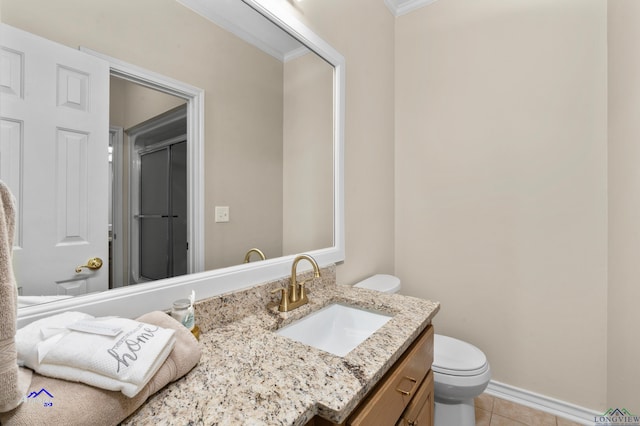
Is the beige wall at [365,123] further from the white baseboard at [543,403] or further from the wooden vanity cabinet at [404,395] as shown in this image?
the white baseboard at [543,403]

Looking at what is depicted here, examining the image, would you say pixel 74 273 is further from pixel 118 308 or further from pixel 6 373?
pixel 6 373

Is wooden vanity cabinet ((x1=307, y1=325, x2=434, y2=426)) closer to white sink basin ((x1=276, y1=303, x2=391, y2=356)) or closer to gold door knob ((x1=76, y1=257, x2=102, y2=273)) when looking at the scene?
white sink basin ((x1=276, y1=303, x2=391, y2=356))

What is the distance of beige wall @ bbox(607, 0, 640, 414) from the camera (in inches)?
48.6

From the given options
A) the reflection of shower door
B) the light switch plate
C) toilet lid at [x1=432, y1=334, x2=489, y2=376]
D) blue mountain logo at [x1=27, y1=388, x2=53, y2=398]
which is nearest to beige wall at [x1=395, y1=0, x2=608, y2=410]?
toilet lid at [x1=432, y1=334, x2=489, y2=376]

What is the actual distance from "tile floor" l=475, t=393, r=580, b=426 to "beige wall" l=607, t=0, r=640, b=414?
0.30 metres

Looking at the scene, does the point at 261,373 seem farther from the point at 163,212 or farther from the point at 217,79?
the point at 217,79

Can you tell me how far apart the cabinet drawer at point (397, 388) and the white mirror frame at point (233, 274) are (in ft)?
1.74

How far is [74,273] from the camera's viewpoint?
2.19 feet

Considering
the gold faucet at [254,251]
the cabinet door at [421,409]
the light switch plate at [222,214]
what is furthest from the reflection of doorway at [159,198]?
the cabinet door at [421,409]

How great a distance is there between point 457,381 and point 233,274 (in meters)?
1.12

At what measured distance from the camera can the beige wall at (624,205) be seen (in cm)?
124

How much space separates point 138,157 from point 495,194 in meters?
1.85

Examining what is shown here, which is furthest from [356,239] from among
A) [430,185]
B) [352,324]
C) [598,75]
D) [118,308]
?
[598,75]

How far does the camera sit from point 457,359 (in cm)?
141
